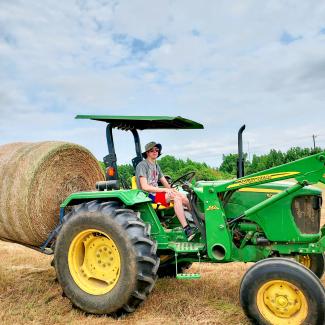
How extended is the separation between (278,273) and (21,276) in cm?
388

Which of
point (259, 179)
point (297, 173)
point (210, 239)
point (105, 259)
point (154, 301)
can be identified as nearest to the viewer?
point (297, 173)

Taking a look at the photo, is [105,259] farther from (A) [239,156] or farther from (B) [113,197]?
(A) [239,156]

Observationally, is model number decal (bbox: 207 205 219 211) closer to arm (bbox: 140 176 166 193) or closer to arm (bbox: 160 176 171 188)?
arm (bbox: 140 176 166 193)

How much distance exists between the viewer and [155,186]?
18.6 feet

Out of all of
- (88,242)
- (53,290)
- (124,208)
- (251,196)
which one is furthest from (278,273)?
(53,290)

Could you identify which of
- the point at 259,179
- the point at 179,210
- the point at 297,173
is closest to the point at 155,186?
the point at 179,210

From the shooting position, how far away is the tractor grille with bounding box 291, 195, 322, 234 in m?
4.72

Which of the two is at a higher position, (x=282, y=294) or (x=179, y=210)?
(x=179, y=210)

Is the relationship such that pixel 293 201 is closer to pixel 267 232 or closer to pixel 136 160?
pixel 267 232

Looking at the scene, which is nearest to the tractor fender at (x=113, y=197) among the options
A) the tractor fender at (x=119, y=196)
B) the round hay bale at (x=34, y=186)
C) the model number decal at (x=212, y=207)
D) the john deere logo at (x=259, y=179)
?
the tractor fender at (x=119, y=196)

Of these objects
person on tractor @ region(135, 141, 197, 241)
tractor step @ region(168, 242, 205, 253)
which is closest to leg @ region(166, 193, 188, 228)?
person on tractor @ region(135, 141, 197, 241)

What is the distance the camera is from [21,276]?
251 inches

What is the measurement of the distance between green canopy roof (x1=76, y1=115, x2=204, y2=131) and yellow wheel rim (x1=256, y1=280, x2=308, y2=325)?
2.01 m

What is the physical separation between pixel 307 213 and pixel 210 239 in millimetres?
1057
